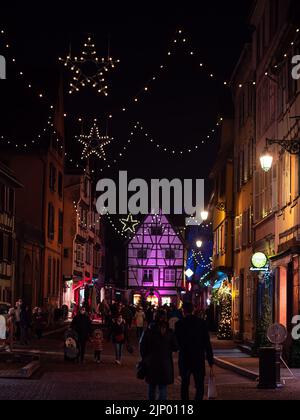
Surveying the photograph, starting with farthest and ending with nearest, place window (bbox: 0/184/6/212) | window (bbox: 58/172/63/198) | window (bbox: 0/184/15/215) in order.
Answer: window (bbox: 58/172/63/198) < window (bbox: 0/184/15/215) < window (bbox: 0/184/6/212)

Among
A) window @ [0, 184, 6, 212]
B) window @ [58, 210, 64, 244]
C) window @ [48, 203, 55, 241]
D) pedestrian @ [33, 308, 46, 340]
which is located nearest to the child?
pedestrian @ [33, 308, 46, 340]

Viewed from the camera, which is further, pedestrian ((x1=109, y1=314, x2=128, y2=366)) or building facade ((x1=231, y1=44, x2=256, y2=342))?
building facade ((x1=231, y1=44, x2=256, y2=342))

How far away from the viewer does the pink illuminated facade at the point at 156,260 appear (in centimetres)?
10188

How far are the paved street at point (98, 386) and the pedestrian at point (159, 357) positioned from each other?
10.1 feet

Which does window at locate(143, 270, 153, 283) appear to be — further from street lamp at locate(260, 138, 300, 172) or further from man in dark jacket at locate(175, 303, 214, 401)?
man in dark jacket at locate(175, 303, 214, 401)

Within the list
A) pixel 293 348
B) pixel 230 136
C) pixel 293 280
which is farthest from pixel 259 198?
pixel 230 136

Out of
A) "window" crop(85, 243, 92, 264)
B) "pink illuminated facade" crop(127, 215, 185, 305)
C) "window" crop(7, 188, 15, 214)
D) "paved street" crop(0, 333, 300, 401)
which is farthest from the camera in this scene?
"pink illuminated facade" crop(127, 215, 185, 305)

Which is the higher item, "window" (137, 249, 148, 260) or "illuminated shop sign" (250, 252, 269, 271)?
"window" (137, 249, 148, 260)

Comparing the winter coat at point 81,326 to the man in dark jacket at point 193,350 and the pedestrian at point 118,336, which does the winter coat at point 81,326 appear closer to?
the pedestrian at point 118,336

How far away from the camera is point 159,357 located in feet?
46.3

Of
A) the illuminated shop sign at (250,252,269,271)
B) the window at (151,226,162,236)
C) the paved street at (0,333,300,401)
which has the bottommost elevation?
the paved street at (0,333,300,401)

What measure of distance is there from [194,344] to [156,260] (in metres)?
87.2

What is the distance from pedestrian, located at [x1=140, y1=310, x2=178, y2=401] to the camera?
1402 centimetres

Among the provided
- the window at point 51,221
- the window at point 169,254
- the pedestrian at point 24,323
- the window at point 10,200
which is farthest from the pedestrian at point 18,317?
the window at point 169,254
